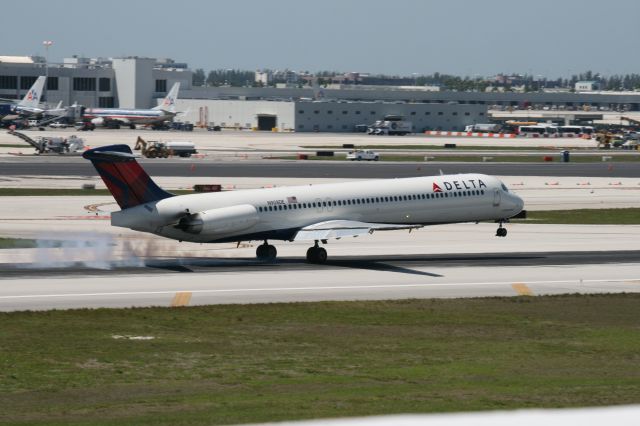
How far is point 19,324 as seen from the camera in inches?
1379

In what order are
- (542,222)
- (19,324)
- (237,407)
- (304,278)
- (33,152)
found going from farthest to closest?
(33,152), (542,222), (304,278), (19,324), (237,407)

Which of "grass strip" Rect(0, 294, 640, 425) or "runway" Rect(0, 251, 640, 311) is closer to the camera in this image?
"grass strip" Rect(0, 294, 640, 425)

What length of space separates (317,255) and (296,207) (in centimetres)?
234

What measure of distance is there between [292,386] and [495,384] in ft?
14.9

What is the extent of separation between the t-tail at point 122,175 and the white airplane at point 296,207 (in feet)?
0.13

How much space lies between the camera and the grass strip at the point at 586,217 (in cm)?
7044

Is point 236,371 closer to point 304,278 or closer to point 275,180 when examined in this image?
Answer: point 304,278

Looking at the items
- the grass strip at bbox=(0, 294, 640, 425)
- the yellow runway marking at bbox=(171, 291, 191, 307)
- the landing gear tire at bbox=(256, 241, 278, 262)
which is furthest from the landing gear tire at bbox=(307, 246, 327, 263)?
the grass strip at bbox=(0, 294, 640, 425)

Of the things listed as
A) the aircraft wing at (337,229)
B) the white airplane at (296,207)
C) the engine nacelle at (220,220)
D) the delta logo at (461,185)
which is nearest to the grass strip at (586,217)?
the white airplane at (296,207)

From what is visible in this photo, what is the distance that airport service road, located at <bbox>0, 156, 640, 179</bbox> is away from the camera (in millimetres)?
107875

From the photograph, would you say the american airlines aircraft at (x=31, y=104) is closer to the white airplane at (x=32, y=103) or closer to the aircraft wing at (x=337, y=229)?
the white airplane at (x=32, y=103)

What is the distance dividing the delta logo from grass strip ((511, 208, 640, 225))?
1417 cm

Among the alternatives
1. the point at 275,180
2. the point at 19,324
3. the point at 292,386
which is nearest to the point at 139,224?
the point at 19,324

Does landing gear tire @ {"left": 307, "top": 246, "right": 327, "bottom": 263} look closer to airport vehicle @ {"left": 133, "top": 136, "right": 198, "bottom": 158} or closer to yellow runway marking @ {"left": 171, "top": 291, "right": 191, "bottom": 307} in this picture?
yellow runway marking @ {"left": 171, "top": 291, "right": 191, "bottom": 307}
